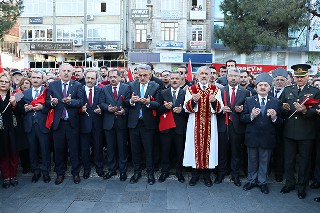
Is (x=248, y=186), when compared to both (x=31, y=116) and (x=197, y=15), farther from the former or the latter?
(x=197, y=15)

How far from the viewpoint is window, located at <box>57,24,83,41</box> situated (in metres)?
30.1

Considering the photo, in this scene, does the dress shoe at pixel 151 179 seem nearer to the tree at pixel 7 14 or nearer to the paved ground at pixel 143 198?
the paved ground at pixel 143 198

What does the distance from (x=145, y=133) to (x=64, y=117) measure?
1531 mm

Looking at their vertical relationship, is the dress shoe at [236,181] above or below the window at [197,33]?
below

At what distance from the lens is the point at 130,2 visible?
2952 centimetres

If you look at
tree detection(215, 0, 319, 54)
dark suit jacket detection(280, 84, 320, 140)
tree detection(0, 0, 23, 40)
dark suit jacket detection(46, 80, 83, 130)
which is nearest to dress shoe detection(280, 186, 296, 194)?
dark suit jacket detection(280, 84, 320, 140)

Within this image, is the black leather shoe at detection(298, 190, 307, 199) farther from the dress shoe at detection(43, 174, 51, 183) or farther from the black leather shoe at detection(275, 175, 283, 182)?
the dress shoe at detection(43, 174, 51, 183)

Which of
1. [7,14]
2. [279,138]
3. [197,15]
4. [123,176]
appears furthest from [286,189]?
[197,15]

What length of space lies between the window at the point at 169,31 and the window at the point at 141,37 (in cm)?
173

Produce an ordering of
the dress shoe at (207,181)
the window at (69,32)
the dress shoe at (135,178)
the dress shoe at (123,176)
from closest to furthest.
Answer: the dress shoe at (207,181) → the dress shoe at (135,178) → the dress shoe at (123,176) → the window at (69,32)

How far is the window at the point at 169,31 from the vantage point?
29172 millimetres

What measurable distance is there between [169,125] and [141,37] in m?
24.8

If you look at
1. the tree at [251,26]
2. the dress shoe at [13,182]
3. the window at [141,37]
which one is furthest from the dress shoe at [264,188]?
the window at [141,37]

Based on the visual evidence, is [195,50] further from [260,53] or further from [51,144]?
[51,144]
